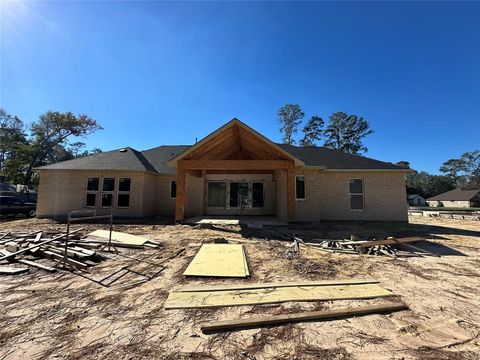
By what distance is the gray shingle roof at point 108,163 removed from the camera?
1485 cm

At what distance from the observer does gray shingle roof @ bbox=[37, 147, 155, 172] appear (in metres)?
14.9

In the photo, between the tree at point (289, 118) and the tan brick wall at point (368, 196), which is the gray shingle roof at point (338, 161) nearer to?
the tan brick wall at point (368, 196)

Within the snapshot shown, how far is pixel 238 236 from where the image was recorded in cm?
952

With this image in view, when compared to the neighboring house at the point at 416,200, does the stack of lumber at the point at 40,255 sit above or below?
below

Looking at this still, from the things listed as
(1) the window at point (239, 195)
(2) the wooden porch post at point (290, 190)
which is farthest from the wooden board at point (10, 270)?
(1) the window at point (239, 195)

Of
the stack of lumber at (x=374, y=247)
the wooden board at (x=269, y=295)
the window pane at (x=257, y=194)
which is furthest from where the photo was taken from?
the window pane at (x=257, y=194)

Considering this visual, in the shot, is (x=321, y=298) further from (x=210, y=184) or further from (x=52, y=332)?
(x=210, y=184)

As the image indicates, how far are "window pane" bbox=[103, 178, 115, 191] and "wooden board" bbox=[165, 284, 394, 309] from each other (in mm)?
13319

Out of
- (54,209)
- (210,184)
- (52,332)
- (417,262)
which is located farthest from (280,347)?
(54,209)

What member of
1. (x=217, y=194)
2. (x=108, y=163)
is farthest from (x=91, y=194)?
(x=217, y=194)

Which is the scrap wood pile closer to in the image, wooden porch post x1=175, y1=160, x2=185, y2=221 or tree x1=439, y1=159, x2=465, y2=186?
wooden porch post x1=175, y1=160, x2=185, y2=221

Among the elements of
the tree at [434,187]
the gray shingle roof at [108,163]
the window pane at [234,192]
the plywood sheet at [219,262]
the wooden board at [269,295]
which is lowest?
the wooden board at [269,295]

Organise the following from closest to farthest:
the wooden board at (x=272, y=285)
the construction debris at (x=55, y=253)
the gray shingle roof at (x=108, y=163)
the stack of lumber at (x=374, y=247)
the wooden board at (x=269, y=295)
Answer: the wooden board at (x=269, y=295)
the wooden board at (x=272, y=285)
the construction debris at (x=55, y=253)
the stack of lumber at (x=374, y=247)
the gray shingle roof at (x=108, y=163)

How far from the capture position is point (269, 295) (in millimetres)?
3920
